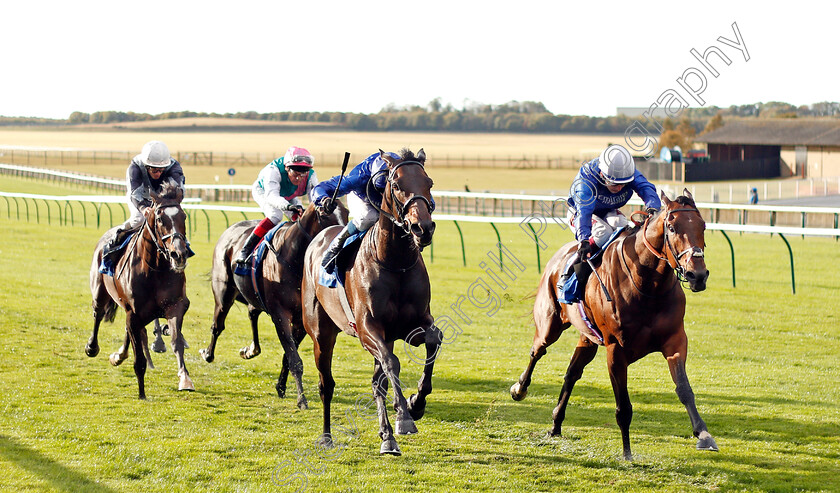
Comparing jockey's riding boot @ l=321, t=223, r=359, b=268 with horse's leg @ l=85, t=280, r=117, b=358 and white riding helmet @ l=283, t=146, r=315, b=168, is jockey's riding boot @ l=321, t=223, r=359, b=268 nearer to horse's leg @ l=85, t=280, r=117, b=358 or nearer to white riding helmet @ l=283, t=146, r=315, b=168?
white riding helmet @ l=283, t=146, r=315, b=168

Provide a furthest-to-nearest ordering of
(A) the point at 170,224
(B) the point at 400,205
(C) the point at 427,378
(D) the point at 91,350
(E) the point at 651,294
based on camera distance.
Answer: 1. (D) the point at 91,350
2. (A) the point at 170,224
3. (C) the point at 427,378
4. (E) the point at 651,294
5. (B) the point at 400,205

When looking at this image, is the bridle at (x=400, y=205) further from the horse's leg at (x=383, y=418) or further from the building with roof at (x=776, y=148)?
the building with roof at (x=776, y=148)

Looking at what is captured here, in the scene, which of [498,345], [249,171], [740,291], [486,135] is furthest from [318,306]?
[486,135]

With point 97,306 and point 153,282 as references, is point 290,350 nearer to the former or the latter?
point 153,282

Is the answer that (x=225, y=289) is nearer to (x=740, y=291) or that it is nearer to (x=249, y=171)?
(x=740, y=291)

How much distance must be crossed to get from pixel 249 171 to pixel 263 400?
2159 inches

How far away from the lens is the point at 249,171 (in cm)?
6091

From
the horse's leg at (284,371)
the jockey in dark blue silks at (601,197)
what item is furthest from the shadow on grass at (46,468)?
the jockey in dark blue silks at (601,197)

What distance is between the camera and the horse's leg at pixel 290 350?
703cm

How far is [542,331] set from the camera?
6.55m

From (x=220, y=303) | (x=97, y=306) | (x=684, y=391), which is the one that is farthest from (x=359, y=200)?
(x=97, y=306)

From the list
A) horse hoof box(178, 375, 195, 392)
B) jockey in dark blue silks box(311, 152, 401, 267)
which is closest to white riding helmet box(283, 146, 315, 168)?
jockey in dark blue silks box(311, 152, 401, 267)

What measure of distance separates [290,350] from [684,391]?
328 cm

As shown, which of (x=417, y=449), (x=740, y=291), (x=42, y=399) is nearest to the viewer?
(x=417, y=449)
